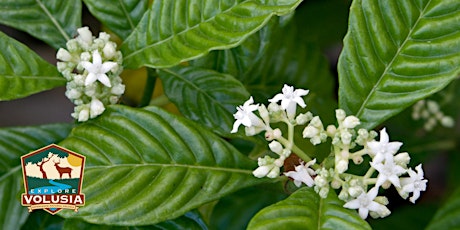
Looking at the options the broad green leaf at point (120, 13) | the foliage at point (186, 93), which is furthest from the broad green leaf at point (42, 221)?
the broad green leaf at point (120, 13)

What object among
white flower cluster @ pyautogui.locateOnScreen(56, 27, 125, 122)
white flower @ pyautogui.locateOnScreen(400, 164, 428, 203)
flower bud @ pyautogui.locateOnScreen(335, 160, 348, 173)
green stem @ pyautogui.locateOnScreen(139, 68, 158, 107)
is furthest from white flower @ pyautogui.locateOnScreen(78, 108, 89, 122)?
white flower @ pyautogui.locateOnScreen(400, 164, 428, 203)

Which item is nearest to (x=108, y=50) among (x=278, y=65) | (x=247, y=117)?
(x=247, y=117)

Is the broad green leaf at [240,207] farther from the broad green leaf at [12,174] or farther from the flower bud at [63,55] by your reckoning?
the flower bud at [63,55]

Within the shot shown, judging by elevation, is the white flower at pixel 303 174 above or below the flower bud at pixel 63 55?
below

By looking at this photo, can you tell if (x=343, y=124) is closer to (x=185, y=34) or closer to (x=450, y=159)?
(x=185, y=34)

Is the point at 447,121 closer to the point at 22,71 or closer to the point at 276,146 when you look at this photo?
the point at 276,146
